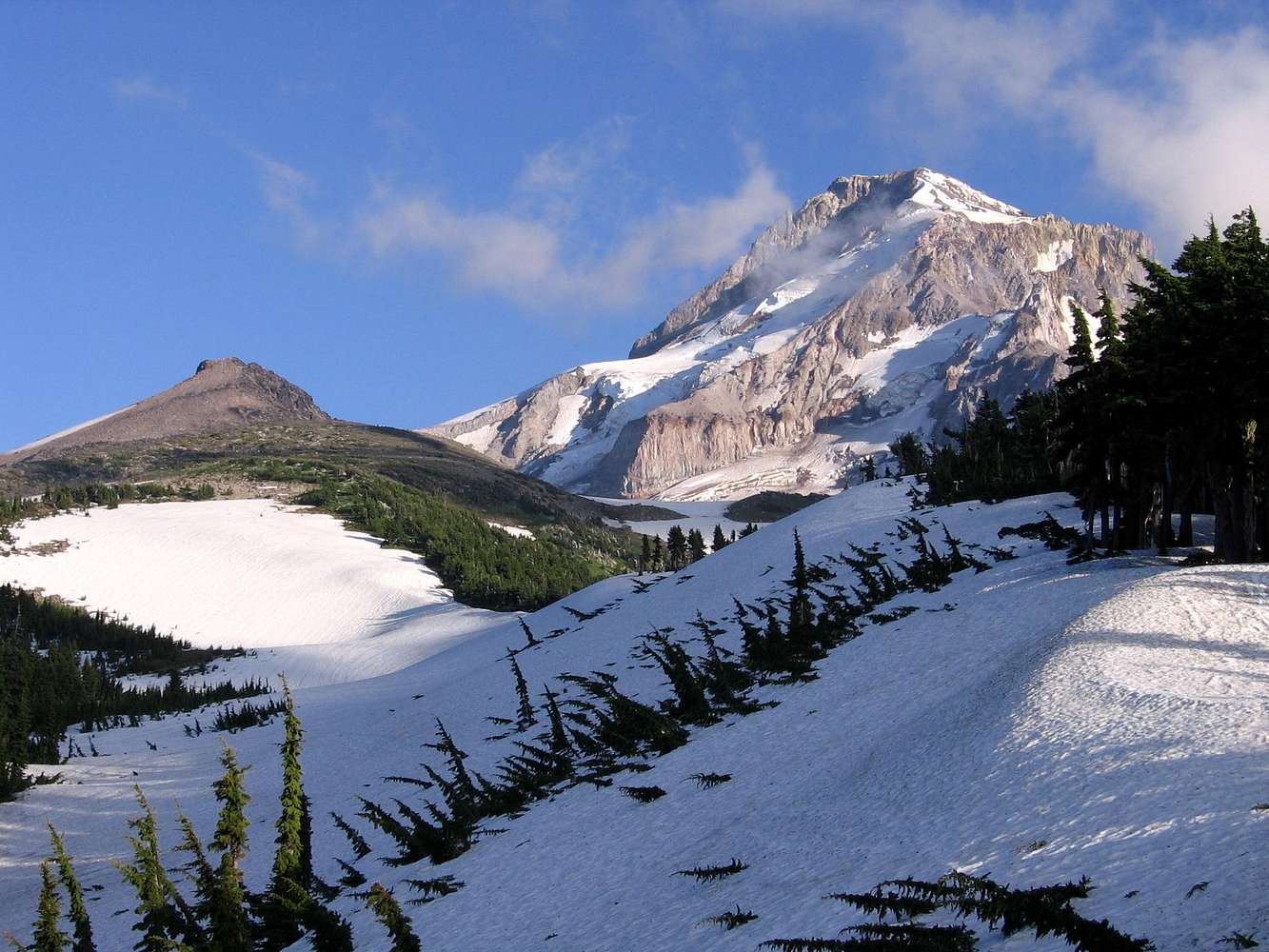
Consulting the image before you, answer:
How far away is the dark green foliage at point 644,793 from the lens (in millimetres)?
21156

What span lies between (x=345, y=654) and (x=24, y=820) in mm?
57792

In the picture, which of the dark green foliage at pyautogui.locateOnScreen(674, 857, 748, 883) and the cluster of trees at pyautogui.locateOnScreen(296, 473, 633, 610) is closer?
the dark green foliage at pyautogui.locateOnScreen(674, 857, 748, 883)

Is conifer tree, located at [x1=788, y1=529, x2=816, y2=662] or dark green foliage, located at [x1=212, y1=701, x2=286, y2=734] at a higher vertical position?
conifer tree, located at [x1=788, y1=529, x2=816, y2=662]

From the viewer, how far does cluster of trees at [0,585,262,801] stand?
5494cm

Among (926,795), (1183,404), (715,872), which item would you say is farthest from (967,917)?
(1183,404)

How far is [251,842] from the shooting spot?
→ 1352 inches

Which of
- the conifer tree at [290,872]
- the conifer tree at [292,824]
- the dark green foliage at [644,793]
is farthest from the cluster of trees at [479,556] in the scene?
the dark green foliage at [644,793]

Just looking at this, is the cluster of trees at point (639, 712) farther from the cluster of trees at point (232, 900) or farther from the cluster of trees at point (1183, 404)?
the cluster of trees at point (1183, 404)

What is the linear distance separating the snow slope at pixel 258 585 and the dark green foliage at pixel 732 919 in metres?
86.4

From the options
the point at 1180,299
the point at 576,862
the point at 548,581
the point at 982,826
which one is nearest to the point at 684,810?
the point at 576,862

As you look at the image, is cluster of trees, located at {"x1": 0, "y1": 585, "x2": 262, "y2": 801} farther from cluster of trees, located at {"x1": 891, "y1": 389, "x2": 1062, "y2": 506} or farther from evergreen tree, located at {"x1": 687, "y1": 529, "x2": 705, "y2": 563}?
evergreen tree, located at {"x1": 687, "y1": 529, "x2": 705, "y2": 563}

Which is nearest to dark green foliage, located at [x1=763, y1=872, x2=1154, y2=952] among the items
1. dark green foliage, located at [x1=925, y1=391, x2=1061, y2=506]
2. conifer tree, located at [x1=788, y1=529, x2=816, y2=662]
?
conifer tree, located at [x1=788, y1=529, x2=816, y2=662]

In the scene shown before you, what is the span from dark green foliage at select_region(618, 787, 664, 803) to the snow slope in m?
77.7

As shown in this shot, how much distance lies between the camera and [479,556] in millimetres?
160125
